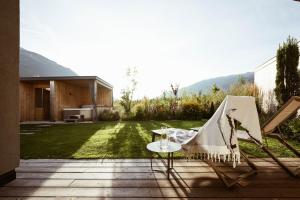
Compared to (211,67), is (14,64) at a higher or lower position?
lower

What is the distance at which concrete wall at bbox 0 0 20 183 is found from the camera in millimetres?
2381

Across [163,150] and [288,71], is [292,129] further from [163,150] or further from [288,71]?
[163,150]

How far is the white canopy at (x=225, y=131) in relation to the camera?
2.29m

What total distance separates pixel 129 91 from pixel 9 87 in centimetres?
1082

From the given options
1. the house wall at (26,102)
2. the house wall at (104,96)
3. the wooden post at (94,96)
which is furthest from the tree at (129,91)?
the house wall at (26,102)

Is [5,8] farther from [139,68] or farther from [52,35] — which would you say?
[52,35]

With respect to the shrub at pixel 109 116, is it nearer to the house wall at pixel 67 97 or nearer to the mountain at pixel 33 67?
the house wall at pixel 67 97

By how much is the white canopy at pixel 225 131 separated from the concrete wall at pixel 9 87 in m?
2.27

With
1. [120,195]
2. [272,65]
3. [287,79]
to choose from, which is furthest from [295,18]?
[120,195]

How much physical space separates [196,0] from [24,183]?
293 inches

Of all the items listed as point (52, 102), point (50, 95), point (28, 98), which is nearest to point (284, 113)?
point (52, 102)

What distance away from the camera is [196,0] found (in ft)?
23.2

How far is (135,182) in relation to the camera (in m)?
2.40

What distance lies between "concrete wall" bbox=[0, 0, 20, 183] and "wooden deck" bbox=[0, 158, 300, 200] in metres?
0.32
